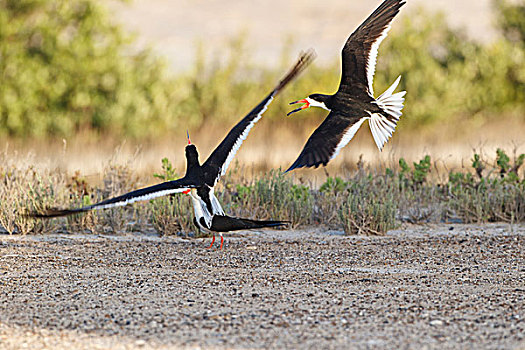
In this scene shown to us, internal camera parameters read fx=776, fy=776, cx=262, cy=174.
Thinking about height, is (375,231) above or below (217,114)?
below

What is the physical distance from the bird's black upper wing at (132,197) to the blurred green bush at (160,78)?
12720mm

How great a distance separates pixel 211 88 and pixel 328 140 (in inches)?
575

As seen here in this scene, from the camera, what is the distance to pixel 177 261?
23.1 ft

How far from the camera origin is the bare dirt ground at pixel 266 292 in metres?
4.62

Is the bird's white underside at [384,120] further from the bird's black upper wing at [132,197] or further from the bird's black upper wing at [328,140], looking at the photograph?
the bird's black upper wing at [132,197]

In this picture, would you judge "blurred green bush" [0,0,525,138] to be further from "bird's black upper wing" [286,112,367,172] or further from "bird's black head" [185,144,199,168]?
"bird's black upper wing" [286,112,367,172]

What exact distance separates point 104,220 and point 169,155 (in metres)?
7.78

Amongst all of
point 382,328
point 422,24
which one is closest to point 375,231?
point 382,328

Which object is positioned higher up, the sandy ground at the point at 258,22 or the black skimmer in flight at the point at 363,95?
the sandy ground at the point at 258,22

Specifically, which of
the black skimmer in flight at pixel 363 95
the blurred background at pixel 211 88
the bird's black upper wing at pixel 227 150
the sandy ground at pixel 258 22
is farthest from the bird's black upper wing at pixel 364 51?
the sandy ground at pixel 258 22

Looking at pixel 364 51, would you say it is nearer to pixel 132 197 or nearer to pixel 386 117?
pixel 386 117

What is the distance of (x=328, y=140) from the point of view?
697 cm

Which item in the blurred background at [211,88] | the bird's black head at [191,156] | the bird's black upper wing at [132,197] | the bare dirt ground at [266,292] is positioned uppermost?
the blurred background at [211,88]

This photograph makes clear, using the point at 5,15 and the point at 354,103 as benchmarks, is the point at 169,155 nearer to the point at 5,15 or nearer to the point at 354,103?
the point at 5,15
